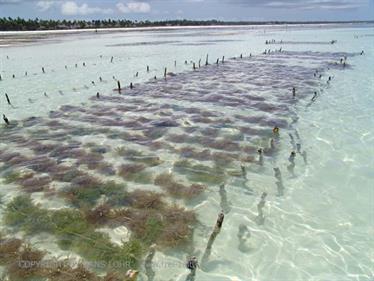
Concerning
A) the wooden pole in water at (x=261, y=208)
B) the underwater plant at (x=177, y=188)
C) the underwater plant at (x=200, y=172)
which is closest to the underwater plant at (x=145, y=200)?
the underwater plant at (x=177, y=188)

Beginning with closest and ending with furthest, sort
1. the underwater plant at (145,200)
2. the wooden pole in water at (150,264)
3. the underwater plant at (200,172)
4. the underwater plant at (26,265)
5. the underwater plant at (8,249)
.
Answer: the underwater plant at (26,265) < the wooden pole in water at (150,264) < the underwater plant at (8,249) < the underwater plant at (145,200) < the underwater plant at (200,172)

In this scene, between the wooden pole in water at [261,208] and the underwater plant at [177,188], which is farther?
the underwater plant at [177,188]

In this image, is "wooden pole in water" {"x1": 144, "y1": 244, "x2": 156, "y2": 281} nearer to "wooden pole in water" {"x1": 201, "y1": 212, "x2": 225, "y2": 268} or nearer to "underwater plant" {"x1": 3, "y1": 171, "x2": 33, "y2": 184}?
"wooden pole in water" {"x1": 201, "y1": 212, "x2": 225, "y2": 268}

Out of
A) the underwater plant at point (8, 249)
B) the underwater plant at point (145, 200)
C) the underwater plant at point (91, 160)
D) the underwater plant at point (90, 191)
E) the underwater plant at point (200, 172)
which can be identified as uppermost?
the underwater plant at point (200, 172)

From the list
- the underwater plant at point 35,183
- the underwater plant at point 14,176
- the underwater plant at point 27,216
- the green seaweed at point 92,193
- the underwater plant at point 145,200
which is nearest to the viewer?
the underwater plant at point 27,216

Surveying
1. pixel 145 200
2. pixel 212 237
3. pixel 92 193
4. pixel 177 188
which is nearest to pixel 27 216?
pixel 92 193

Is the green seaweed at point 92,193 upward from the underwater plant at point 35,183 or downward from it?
upward

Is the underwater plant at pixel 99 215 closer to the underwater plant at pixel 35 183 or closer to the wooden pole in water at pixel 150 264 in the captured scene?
the wooden pole in water at pixel 150 264

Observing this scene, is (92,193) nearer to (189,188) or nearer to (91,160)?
(91,160)

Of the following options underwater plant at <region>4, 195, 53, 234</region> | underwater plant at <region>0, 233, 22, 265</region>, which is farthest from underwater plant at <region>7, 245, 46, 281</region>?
underwater plant at <region>4, 195, 53, 234</region>
